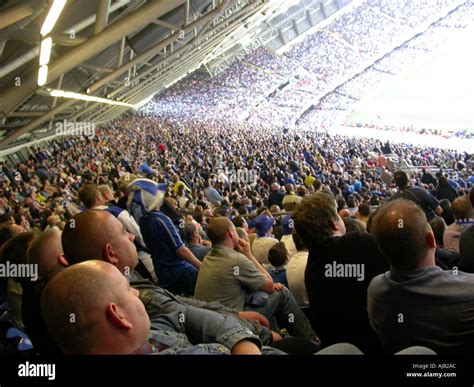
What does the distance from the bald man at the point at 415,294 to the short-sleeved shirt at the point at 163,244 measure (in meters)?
2.18

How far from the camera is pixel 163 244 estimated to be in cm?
423

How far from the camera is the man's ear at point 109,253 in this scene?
2.38m

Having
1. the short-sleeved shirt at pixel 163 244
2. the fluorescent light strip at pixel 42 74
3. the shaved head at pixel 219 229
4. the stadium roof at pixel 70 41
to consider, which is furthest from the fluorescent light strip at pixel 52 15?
the shaved head at pixel 219 229

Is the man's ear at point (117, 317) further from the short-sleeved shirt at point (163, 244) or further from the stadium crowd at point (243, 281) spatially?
the short-sleeved shirt at point (163, 244)

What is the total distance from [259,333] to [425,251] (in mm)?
990

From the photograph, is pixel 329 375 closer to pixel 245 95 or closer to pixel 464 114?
pixel 464 114

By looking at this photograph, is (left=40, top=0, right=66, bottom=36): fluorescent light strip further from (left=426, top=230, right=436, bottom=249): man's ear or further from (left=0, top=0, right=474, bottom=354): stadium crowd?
(left=426, top=230, right=436, bottom=249): man's ear

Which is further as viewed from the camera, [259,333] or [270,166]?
[270,166]

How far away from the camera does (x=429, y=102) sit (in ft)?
152

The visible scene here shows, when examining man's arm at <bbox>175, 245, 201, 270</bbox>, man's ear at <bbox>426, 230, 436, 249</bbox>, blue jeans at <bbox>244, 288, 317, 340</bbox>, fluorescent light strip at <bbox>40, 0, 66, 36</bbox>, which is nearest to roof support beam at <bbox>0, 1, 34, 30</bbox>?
fluorescent light strip at <bbox>40, 0, 66, 36</bbox>

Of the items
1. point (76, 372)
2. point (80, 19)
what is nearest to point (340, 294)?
point (76, 372)

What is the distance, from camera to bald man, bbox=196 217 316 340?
3535 millimetres

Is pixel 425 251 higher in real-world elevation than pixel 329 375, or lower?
higher

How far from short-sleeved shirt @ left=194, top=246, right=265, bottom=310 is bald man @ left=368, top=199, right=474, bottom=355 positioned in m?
1.33
